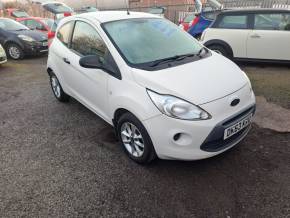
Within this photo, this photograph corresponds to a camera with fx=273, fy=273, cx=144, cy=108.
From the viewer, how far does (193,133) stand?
8.89 feet

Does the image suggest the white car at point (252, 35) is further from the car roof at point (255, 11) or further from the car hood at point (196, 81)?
the car hood at point (196, 81)

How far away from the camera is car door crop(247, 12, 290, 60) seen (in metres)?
6.71

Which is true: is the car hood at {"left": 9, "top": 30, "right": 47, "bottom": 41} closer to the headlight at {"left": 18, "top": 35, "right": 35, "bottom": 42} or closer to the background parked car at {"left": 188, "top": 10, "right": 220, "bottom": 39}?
the headlight at {"left": 18, "top": 35, "right": 35, "bottom": 42}

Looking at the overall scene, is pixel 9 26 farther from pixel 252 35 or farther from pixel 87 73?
pixel 252 35

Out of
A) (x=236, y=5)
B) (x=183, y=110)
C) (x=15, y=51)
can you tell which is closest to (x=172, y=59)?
(x=183, y=110)

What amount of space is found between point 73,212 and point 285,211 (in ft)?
6.68

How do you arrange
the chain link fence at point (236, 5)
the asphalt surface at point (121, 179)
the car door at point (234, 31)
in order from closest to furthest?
the asphalt surface at point (121, 179) → the car door at point (234, 31) → the chain link fence at point (236, 5)

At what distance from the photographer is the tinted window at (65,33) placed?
4.43 m

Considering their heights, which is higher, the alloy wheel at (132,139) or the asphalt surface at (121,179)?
the alloy wheel at (132,139)

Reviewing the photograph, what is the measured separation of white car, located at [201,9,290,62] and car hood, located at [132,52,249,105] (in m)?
4.14

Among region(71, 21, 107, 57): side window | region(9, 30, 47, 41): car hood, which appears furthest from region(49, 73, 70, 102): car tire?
region(9, 30, 47, 41): car hood

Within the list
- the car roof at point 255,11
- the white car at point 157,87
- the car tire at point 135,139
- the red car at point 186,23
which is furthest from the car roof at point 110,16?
the red car at point 186,23

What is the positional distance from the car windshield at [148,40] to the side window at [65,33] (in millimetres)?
1058

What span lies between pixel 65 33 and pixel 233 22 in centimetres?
474
